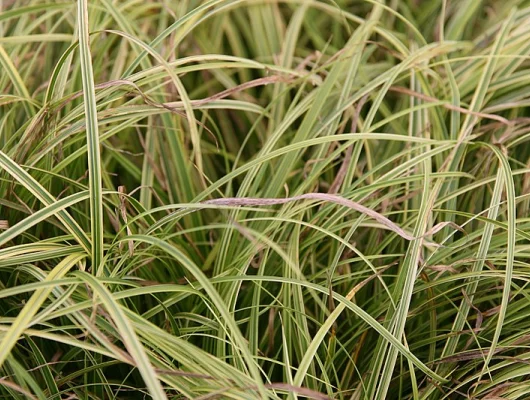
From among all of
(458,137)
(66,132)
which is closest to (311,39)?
(458,137)

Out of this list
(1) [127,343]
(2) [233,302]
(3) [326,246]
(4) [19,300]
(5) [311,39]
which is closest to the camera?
(1) [127,343]

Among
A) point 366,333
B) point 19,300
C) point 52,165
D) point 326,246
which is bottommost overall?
point 366,333

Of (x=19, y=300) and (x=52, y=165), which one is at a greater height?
(x=52, y=165)

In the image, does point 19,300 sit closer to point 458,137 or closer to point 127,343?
point 127,343

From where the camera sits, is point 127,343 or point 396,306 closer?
point 127,343

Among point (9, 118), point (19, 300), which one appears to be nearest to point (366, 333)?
point (19, 300)

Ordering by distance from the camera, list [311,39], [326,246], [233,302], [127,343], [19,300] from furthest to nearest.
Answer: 1. [311,39]
2. [326,246]
3. [19,300]
4. [233,302]
5. [127,343]
